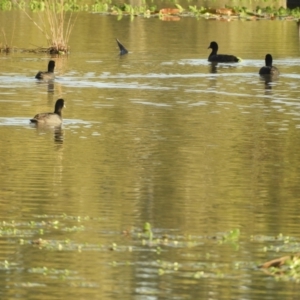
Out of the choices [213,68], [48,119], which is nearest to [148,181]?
[48,119]

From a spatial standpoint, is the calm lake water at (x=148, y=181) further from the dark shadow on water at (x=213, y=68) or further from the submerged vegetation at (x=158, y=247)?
the dark shadow on water at (x=213, y=68)

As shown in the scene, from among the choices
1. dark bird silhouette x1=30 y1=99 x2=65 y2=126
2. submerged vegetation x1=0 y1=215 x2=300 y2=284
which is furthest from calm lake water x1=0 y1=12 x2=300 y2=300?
dark bird silhouette x1=30 y1=99 x2=65 y2=126

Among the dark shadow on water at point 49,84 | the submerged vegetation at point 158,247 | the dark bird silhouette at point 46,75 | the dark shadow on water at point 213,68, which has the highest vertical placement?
the submerged vegetation at point 158,247

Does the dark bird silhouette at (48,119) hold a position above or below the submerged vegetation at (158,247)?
below

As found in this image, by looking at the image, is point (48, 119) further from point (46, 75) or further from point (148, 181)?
point (46, 75)

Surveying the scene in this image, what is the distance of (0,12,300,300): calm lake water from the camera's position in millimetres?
11844

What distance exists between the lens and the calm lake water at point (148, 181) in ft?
38.9

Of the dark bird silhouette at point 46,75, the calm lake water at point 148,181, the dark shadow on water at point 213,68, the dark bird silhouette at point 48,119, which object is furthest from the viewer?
the dark shadow on water at point 213,68

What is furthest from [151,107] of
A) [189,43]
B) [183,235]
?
[189,43]

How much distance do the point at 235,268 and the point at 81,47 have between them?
3008cm

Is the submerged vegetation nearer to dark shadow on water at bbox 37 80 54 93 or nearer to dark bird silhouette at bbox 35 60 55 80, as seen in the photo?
dark shadow on water at bbox 37 80 54 93

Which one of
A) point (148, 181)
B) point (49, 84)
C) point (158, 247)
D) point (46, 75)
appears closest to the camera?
point (158, 247)

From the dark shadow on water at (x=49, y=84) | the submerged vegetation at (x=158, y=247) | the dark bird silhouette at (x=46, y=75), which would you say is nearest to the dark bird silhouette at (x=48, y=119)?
the dark shadow on water at (x=49, y=84)

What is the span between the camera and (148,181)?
687 inches
